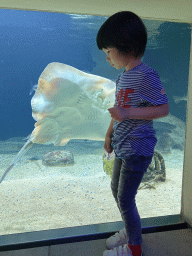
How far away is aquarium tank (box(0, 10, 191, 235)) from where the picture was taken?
1.26 metres

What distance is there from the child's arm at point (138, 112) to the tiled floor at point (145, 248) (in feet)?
Answer: 2.14

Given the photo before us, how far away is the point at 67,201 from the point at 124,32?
43.4 inches

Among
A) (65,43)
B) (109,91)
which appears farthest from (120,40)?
(65,43)

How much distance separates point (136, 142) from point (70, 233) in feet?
2.12

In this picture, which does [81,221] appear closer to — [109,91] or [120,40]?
[109,91]

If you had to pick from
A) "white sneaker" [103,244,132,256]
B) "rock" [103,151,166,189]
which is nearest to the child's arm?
"white sneaker" [103,244,132,256]

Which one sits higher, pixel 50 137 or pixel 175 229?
pixel 50 137

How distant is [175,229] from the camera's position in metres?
1.10

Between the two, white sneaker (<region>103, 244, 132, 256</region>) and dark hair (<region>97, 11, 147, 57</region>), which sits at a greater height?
dark hair (<region>97, 11, 147, 57</region>)

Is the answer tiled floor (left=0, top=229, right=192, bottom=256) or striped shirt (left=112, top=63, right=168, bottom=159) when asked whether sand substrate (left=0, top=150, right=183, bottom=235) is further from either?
striped shirt (left=112, top=63, right=168, bottom=159)

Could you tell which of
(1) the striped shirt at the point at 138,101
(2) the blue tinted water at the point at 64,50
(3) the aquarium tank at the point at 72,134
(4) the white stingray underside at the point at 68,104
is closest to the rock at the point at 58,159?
(3) the aquarium tank at the point at 72,134

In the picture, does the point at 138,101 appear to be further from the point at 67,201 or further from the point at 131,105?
the point at 67,201

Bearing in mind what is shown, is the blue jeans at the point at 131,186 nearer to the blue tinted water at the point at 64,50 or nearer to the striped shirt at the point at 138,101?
the striped shirt at the point at 138,101

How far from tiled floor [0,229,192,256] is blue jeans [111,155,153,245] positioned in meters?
0.18
